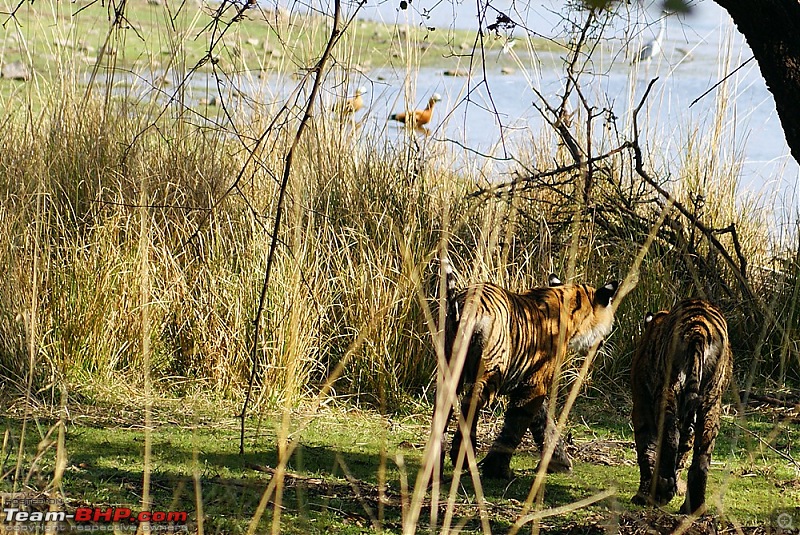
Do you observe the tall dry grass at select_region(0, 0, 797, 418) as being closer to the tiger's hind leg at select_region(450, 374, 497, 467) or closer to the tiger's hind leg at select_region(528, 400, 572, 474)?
the tiger's hind leg at select_region(450, 374, 497, 467)

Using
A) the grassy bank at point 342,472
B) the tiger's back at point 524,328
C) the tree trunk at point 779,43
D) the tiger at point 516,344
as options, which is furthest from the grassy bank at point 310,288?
the tree trunk at point 779,43

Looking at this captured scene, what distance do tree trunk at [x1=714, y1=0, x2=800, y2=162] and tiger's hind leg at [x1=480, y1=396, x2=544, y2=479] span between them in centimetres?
173

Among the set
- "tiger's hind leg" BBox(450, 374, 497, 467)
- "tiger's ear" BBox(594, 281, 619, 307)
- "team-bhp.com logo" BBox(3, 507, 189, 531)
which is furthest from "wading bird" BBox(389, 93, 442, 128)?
"team-bhp.com logo" BBox(3, 507, 189, 531)

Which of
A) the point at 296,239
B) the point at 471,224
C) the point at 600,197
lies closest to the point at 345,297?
the point at 296,239

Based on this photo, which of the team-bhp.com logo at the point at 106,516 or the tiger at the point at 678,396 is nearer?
the team-bhp.com logo at the point at 106,516

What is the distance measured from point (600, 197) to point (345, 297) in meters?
1.71

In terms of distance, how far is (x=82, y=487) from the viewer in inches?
143

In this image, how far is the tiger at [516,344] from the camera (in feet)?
13.1

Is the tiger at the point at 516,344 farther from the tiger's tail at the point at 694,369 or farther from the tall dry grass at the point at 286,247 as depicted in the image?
the tiger's tail at the point at 694,369

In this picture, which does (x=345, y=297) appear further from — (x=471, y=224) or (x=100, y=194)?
(x=100, y=194)

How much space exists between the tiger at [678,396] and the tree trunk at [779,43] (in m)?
1.08

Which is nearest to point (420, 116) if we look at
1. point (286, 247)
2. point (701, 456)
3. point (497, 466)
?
point (286, 247)

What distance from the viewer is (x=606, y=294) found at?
4578 millimetres

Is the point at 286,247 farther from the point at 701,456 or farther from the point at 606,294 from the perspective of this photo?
the point at 701,456
